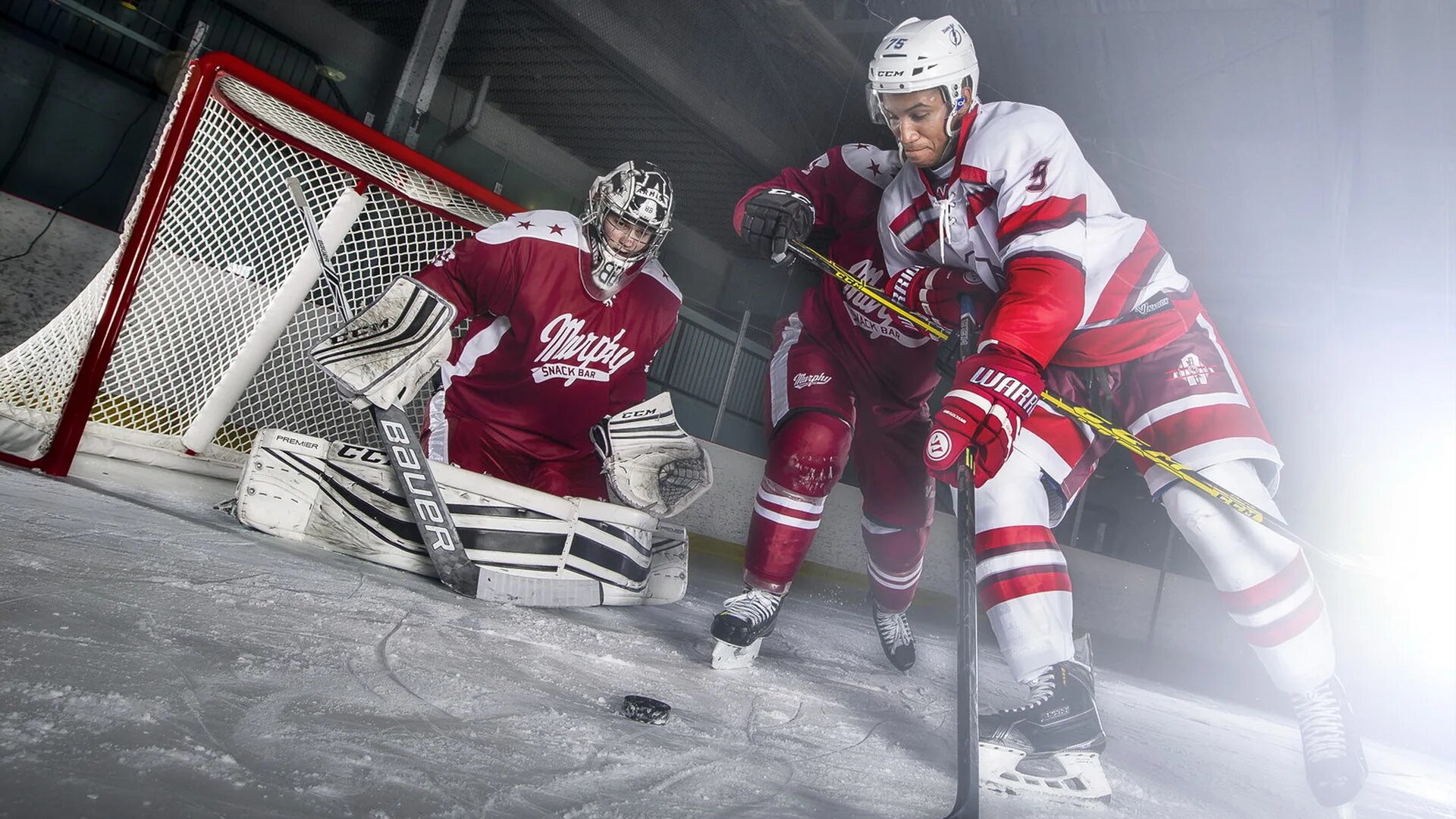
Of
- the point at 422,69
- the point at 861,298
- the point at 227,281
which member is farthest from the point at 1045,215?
the point at 422,69

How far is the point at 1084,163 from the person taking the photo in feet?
4.97

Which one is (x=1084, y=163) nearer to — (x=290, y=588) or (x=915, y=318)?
(x=915, y=318)

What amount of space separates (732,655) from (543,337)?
984 millimetres

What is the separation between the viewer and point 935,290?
178cm

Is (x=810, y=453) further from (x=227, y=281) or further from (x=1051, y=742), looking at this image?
(x=227, y=281)

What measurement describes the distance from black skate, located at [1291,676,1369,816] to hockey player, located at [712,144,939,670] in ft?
2.92

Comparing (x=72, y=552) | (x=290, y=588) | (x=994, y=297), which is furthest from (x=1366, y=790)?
(x=72, y=552)

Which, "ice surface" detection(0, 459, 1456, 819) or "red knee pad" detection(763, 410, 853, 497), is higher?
"red knee pad" detection(763, 410, 853, 497)

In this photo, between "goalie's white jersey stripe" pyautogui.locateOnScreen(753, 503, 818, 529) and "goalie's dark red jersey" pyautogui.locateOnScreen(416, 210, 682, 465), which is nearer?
"goalie's white jersey stripe" pyautogui.locateOnScreen(753, 503, 818, 529)

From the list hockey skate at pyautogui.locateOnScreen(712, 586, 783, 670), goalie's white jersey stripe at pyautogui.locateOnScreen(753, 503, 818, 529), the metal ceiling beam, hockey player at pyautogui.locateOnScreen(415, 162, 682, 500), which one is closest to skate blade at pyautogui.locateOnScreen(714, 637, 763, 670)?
hockey skate at pyautogui.locateOnScreen(712, 586, 783, 670)

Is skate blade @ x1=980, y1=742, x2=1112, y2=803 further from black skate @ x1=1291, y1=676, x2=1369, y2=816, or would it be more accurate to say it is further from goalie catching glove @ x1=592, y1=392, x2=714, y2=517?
goalie catching glove @ x1=592, y1=392, x2=714, y2=517

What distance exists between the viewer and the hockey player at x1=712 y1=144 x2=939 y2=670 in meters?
1.79

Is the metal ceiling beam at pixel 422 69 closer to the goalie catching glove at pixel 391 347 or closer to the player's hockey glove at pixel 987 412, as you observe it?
the goalie catching glove at pixel 391 347

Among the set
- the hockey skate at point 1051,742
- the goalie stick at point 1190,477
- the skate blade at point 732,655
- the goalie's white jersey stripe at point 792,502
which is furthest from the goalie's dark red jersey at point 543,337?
the hockey skate at point 1051,742
